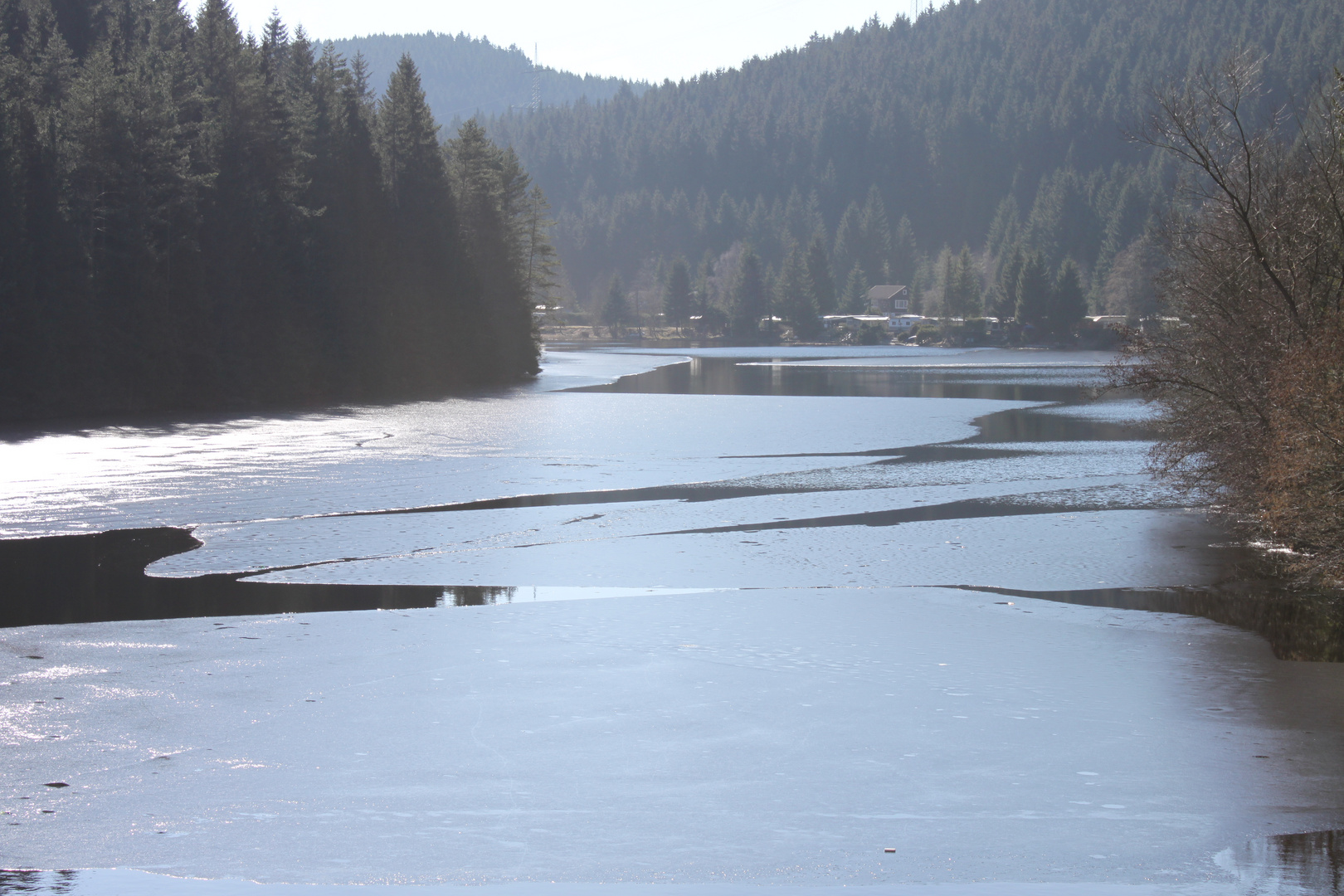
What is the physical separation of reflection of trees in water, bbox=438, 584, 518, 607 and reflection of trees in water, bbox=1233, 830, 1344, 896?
9148 millimetres

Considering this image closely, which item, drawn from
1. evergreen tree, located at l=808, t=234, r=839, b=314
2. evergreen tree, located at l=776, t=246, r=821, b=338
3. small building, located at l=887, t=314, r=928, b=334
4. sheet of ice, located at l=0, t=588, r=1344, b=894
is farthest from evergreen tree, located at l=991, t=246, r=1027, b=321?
sheet of ice, located at l=0, t=588, r=1344, b=894

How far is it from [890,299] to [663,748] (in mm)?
187042

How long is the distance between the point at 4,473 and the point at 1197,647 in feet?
81.1

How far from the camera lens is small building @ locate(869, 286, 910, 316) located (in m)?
191

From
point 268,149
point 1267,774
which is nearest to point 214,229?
point 268,149

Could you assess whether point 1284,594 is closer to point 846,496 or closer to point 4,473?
point 846,496

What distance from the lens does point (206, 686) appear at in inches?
426

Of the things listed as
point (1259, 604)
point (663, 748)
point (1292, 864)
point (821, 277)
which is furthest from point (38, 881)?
point (821, 277)

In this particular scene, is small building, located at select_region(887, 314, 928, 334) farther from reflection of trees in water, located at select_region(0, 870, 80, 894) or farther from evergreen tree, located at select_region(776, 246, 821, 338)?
reflection of trees in water, located at select_region(0, 870, 80, 894)

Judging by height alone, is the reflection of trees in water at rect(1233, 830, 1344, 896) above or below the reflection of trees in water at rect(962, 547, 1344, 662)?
above

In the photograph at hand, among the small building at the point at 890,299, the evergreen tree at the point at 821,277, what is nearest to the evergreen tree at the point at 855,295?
the evergreen tree at the point at 821,277

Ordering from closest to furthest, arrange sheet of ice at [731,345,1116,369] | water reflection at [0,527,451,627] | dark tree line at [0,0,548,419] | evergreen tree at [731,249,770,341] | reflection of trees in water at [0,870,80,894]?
reflection of trees in water at [0,870,80,894] < water reflection at [0,527,451,627] < dark tree line at [0,0,548,419] < sheet of ice at [731,345,1116,369] < evergreen tree at [731,249,770,341]

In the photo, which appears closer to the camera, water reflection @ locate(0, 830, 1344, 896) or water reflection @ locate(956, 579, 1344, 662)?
water reflection @ locate(0, 830, 1344, 896)

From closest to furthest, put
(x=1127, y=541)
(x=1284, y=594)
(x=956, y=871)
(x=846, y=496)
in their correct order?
(x=956, y=871), (x=1284, y=594), (x=1127, y=541), (x=846, y=496)
